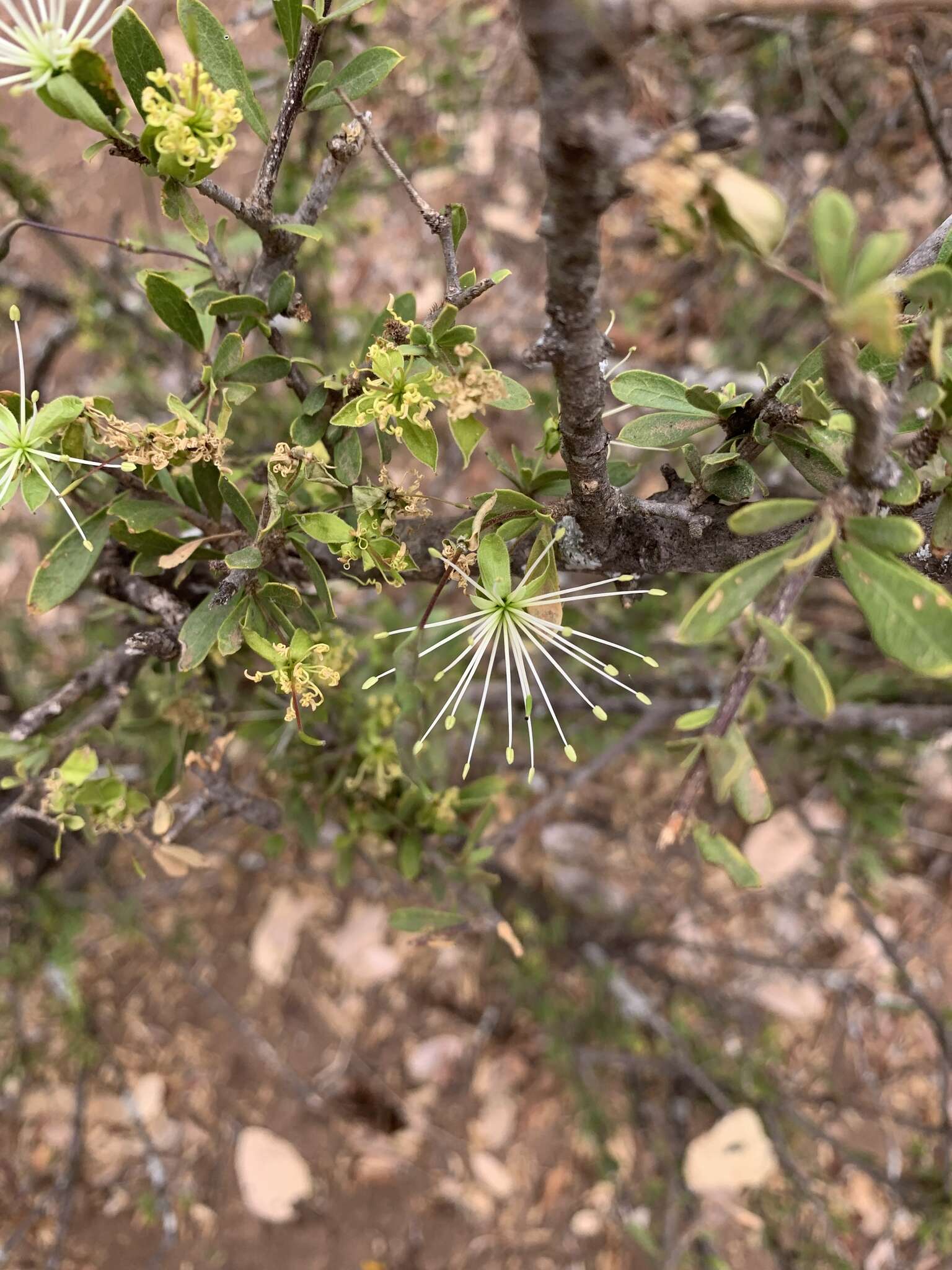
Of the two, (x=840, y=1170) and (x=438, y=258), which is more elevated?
(x=438, y=258)

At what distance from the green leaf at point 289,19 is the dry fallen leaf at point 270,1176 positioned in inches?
95.3

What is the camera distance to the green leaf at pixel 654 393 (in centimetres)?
81

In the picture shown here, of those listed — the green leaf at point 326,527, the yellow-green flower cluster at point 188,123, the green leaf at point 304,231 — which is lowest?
the green leaf at point 326,527

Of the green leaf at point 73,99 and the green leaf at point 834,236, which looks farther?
the green leaf at point 73,99

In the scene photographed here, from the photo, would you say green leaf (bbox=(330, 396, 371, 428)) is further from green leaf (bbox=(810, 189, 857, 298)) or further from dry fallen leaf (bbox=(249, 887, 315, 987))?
dry fallen leaf (bbox=(249, 887, 315, 987))

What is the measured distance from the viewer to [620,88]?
426 millimetres

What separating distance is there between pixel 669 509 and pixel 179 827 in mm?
683

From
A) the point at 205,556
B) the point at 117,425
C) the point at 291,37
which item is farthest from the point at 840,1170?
the point at 291,37

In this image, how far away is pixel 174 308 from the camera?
85 centimetres

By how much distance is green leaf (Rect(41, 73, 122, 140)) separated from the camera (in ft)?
2.08

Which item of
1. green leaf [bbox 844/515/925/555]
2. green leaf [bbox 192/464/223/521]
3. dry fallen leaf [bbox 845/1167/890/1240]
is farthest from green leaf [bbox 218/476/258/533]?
dry fallen leaf [bbox 845/1167/890/1240]

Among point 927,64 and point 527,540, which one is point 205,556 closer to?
point 527,540

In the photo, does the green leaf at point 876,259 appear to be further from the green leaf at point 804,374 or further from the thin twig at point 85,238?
the thin twig at point 85,238

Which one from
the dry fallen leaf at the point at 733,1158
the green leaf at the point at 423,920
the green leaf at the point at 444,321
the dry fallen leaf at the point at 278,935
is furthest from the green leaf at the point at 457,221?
the dry fallen leaf at the point at 278,935
